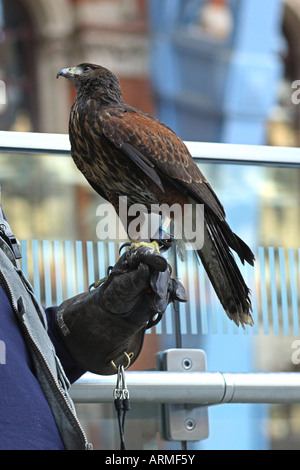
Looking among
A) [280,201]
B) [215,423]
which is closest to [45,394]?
[215,423]

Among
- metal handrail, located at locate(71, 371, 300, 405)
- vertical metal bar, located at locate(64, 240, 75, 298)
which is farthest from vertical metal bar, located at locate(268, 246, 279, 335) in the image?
vertical metal bar, located at locate(64, 240, 75, 298)

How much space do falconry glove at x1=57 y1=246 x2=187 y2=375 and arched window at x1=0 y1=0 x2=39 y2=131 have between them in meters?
10.4

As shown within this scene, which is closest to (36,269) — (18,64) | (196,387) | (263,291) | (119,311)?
(119,311)

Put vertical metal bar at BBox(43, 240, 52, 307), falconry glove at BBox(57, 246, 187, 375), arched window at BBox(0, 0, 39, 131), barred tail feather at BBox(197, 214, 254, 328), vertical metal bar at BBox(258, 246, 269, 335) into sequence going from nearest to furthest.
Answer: falconry glove at BBox(57, 246, 187, 375)
barred tail feather at BBox(197, 214, 254, 328)
vertical metal bar at BBox(43, 240, 52, 307)
vertical metal bar at BBox(258, 246, 269, 335)
arched window at BBox(0, 0, 39, 131)

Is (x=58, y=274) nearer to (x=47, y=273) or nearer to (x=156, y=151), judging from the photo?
(x=47, y=273)

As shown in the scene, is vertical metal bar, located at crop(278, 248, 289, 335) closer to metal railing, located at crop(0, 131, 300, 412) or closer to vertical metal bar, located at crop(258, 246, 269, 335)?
vertical metal bar, located at crop(258, 246, 269, 335)

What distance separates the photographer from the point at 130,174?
2.02m

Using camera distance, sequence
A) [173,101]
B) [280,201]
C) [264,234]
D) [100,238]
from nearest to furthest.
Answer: [100,238]
[280,201]
[264,234]
[173,101]

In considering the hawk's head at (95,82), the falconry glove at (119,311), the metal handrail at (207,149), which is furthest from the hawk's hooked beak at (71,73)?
the falconry glove at (119,311)

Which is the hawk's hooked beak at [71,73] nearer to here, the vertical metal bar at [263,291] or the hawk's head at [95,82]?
the hawk's head at [95,82]

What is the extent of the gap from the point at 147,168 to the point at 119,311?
0.38 m

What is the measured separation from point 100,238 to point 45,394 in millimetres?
684

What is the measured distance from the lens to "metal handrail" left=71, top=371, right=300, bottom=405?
79.5 inches

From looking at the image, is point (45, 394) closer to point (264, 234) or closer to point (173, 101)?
point (264, 234)
